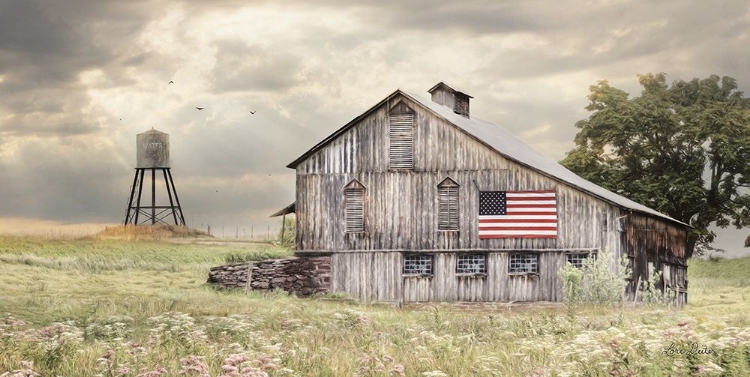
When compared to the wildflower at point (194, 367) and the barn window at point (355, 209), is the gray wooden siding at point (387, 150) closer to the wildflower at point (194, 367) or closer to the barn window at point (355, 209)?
the barn window at point (355, 209)

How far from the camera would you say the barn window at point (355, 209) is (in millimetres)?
37188

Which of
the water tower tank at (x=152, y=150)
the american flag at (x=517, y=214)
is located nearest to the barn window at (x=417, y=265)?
the american flag at (x=517, y=214)

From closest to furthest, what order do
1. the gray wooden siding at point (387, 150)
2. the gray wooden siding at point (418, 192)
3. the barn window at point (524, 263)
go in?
the gray wooden siding at point (418, 192) → the barn window at point (524, 263) → the gray wooden siding at point (387, 150)

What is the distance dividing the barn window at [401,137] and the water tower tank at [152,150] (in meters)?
37.4

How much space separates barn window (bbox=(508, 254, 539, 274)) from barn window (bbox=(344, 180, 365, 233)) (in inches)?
234

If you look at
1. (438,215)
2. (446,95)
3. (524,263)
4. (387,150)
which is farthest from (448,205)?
(446,95)

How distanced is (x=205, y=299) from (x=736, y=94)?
1689 inches

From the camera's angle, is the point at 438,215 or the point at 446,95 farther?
the point at 446,95

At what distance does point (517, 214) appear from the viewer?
1415 inches

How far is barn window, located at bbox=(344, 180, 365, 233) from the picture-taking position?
3719cm

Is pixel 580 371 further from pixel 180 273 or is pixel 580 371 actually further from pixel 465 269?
pixel 180 273

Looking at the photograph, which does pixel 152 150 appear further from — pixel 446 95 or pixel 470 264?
pixel 470 264

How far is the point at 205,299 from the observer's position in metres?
30.8

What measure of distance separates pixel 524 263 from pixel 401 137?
679 cm
